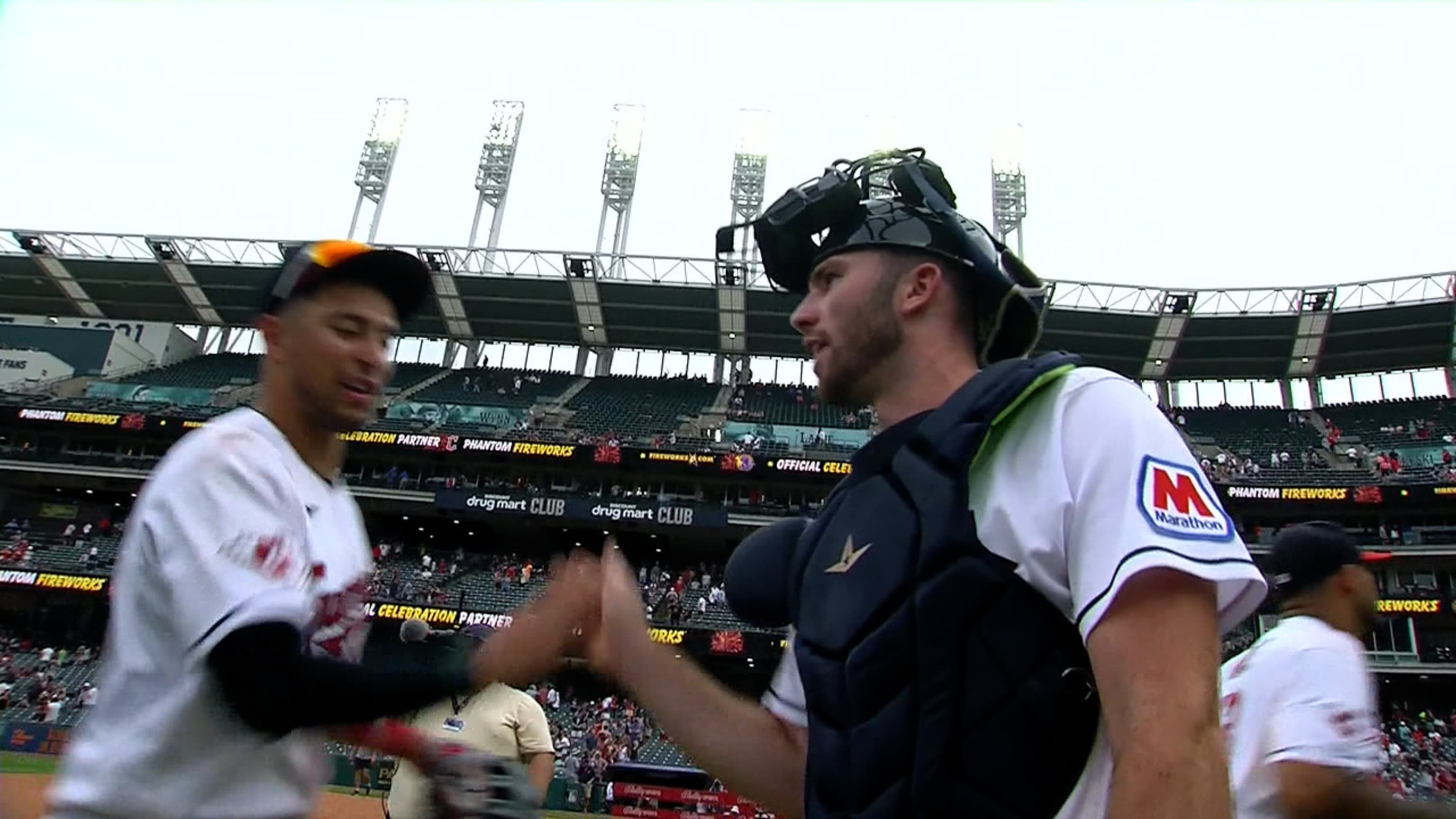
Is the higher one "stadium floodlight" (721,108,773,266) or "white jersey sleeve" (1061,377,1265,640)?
"stadium floodlight" (721,108,773,266)

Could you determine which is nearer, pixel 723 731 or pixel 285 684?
pixel 285 684

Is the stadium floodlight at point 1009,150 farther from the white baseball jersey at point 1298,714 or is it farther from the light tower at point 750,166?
the white baseball jersey at point 1298,714

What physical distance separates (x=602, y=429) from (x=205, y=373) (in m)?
20.3

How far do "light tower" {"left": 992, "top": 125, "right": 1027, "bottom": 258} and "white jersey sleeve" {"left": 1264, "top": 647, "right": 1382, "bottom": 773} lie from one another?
133 ft

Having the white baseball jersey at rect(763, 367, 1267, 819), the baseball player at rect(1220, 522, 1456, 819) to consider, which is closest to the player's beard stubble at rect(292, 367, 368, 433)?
the white baseball jersey at rect(763, 367, 1267, 819)

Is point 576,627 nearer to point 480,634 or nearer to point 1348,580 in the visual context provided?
point 480,634

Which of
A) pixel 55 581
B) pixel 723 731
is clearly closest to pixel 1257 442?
pixel 723 731

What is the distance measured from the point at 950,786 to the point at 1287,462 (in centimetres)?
3889

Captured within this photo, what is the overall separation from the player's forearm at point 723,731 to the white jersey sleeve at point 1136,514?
34.6 inches

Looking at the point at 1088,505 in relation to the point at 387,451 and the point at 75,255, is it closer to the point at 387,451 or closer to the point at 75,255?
the point at 387,451

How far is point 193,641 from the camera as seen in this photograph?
1721 millimetres

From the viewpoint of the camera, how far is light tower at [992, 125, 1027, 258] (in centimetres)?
4159

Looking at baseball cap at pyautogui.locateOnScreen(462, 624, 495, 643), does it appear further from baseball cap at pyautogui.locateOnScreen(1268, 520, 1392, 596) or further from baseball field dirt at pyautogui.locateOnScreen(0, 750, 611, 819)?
baseball field dirt at pyautogui.locateOnScreen(0, 750, 611, 819)

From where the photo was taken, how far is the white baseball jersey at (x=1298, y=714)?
3.04 meters
